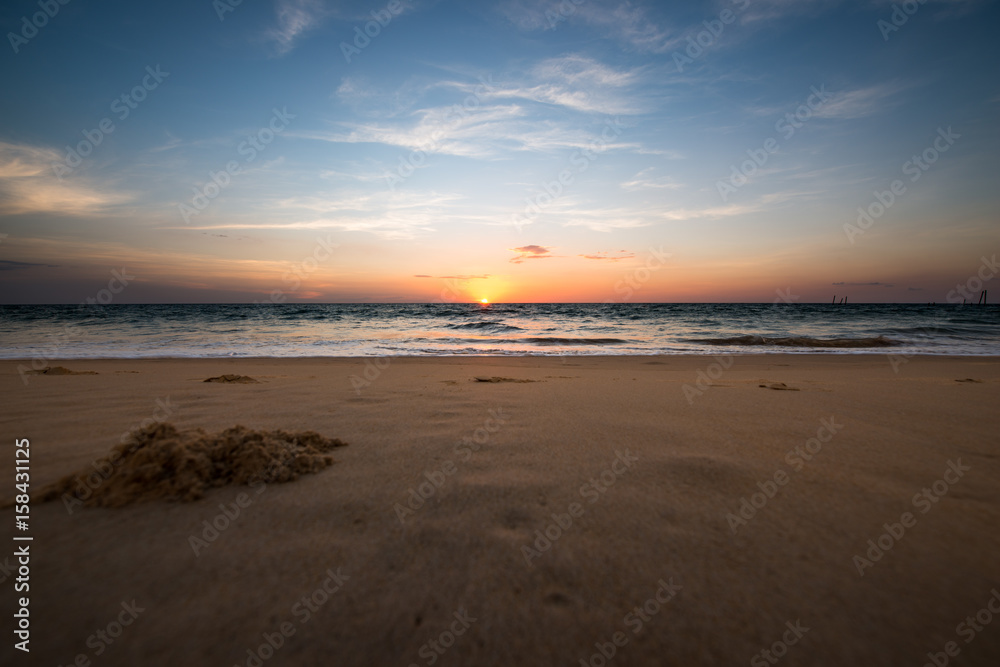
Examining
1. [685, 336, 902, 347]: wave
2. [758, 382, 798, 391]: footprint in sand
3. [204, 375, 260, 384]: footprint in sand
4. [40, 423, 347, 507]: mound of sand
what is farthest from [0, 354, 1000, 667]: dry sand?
[685, 336, 902, 347]: wave

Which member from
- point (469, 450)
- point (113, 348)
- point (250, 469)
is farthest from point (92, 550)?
point (113, 348)

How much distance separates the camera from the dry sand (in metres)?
1.33

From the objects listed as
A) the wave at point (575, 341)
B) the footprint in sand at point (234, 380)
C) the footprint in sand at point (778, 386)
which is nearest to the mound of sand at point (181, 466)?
the footprint in sand at point (234, 380)

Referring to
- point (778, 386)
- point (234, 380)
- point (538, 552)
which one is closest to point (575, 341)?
point (778, 386)

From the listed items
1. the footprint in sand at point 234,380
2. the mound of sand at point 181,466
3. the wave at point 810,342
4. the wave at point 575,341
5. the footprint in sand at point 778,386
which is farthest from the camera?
the wave at point 575,341

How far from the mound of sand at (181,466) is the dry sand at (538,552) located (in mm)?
94

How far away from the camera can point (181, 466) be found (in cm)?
218

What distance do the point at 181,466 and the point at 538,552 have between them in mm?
1852

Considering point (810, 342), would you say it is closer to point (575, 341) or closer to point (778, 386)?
point (575, 341)

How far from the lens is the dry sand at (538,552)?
1.33 metres

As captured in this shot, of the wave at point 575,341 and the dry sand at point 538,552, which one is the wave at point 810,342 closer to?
the wave at point 575,341

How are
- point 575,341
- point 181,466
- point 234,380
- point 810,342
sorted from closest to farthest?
point 181,466, point 234,380, point 810,342, point 575,341

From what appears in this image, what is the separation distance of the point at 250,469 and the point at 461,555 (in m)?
1.33

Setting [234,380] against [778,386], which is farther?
[234,380]
